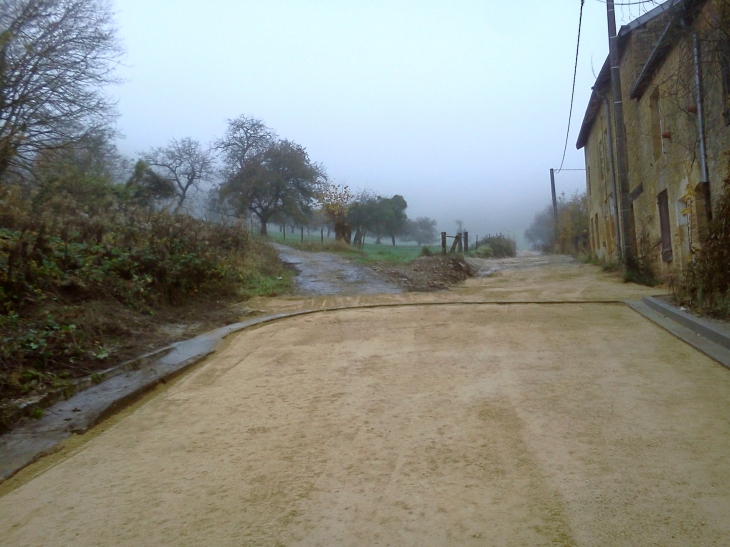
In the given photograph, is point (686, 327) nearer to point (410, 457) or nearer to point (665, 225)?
point (410, 457)

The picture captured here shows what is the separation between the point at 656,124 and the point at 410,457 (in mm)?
13754

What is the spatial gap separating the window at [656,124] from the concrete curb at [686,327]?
5532 millimetres

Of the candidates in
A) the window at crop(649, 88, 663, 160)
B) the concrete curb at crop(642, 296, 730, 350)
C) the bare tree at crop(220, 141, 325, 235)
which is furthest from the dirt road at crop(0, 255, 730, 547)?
the bare tree at crop(220, 141, 325, 235)

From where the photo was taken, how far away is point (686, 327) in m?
8.16

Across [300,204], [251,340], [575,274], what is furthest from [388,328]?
[300,204]

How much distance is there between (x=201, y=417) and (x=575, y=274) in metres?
16.9

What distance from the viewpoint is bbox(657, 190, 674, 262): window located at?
14.3 metres

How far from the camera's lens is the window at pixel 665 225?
14289 millimetres

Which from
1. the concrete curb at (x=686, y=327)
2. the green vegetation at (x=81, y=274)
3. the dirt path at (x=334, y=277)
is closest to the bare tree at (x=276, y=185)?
the dirt path at (x=334, y=277)

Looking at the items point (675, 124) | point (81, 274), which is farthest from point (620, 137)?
point (81, 274)

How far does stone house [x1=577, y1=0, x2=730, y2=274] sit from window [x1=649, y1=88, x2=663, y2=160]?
0.02 metres

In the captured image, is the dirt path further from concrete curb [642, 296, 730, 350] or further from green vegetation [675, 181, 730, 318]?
green vegetation [675, 181, 730, 318]

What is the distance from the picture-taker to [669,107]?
43.1ft

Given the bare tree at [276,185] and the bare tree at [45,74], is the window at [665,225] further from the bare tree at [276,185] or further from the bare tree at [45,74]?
the bare tree at [276,185]
